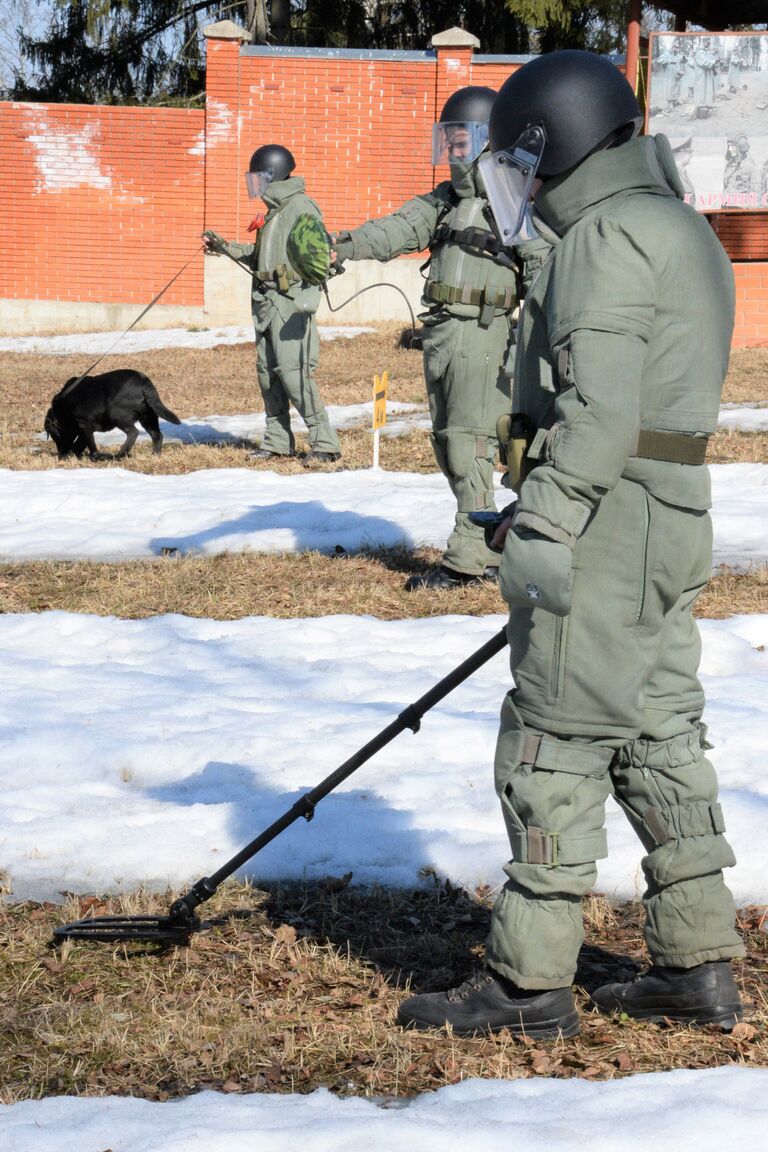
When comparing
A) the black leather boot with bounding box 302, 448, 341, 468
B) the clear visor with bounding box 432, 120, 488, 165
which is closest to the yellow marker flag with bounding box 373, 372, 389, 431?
the black leather boot with bounding box 302, 448, 341, 468

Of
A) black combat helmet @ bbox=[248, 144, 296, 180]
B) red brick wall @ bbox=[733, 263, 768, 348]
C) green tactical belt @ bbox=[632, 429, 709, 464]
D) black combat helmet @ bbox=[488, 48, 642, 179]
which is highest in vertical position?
black combat helmet @ bbox=[248, 144, 296, 180]

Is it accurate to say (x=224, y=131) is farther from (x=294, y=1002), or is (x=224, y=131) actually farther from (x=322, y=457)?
(x=294, y=1002)

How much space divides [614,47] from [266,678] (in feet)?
67.2

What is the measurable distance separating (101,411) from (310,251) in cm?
344

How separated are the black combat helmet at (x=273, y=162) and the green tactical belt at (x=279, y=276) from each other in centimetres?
70

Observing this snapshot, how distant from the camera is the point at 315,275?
7594 millimetres

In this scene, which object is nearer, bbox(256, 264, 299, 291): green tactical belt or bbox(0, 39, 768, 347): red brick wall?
bbox(256, 264, 299, 291): green tactical belt

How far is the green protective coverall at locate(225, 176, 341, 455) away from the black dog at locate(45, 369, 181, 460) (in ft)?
3.43

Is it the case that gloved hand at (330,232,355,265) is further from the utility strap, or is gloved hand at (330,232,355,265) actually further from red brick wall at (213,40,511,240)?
red brick wall at (213,40,511,240)

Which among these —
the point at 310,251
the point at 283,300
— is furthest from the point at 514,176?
the point at 283,300

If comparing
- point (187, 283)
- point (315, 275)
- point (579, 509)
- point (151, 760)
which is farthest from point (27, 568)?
point (187, 283)

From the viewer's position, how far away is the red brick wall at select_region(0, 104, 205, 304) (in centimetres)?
2116

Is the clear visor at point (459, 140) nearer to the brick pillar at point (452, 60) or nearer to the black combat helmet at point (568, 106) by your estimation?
the black combat helmet at point (568, 106)

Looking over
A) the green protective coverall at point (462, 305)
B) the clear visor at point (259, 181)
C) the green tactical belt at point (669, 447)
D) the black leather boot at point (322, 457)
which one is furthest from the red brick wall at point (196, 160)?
the green tactical belt at point (669, 447)
